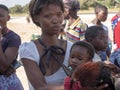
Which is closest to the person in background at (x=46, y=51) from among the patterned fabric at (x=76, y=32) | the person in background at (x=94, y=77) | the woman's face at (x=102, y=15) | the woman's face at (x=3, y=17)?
the person in background at (x=94, y=77)

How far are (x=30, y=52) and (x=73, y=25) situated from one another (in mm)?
2808

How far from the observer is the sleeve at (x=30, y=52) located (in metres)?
2.35

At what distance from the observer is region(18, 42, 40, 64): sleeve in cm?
235

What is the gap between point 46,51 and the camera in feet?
7.84

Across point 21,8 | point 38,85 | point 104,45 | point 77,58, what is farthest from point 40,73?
point 21,8

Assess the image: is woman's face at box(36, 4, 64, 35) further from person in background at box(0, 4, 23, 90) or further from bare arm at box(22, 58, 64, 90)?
person in background at box(0, 4, 23, 90)

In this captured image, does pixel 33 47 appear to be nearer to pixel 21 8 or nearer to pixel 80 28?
pixel 80 28

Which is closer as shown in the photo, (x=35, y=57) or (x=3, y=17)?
(x=35, y=57)

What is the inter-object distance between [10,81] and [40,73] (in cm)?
111

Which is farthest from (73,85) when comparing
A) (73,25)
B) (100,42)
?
(73,25)

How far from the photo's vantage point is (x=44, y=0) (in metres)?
2.40

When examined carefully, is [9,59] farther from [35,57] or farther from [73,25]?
[73,25]

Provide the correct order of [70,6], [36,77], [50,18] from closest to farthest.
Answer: [36,77]
[50,18]
[70,6]

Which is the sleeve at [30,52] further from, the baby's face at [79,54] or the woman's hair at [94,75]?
the woman's hair at [94,75]
